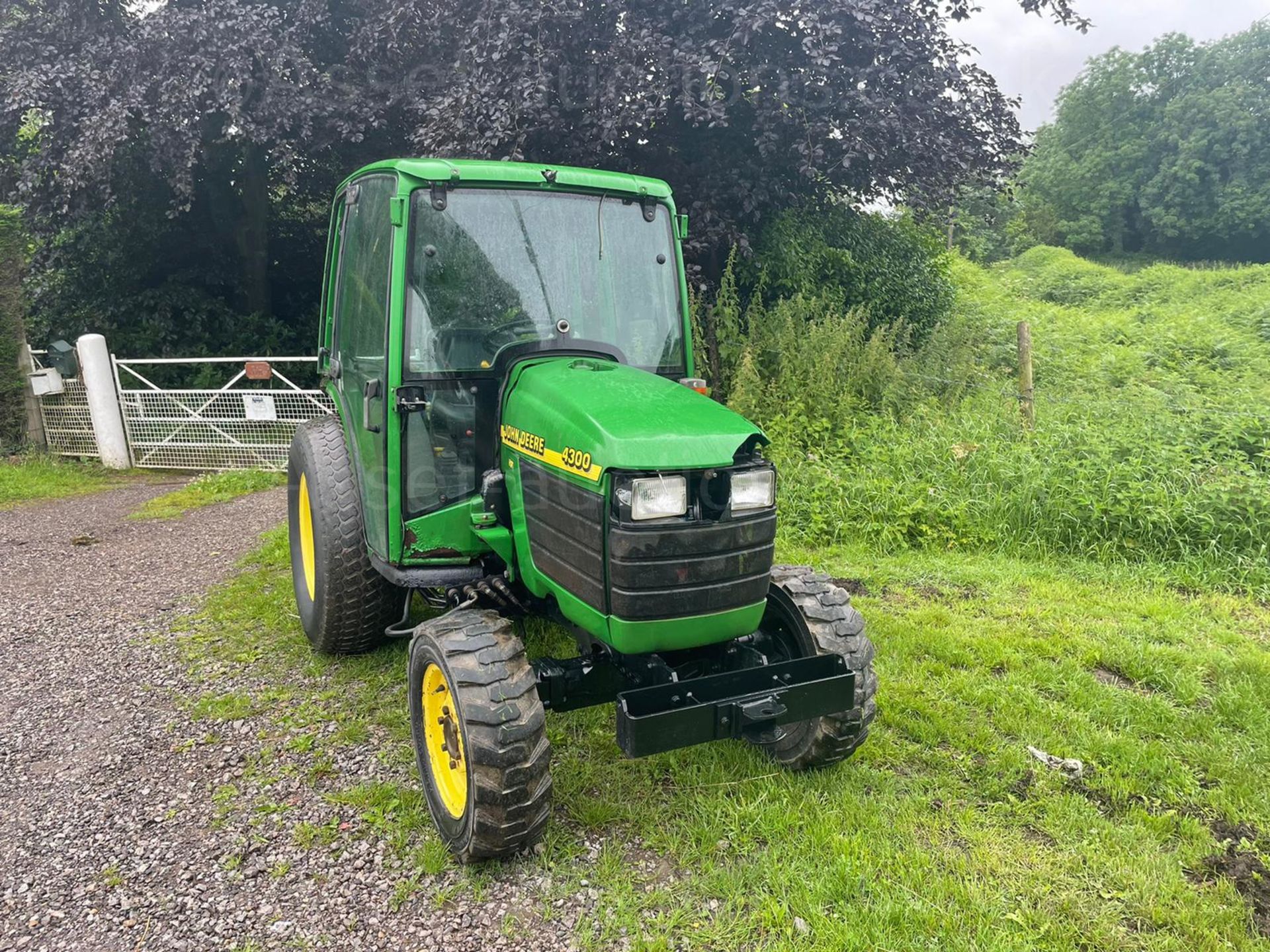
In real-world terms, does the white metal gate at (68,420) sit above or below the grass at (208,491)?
above

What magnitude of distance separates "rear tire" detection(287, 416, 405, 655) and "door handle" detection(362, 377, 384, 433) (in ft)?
1.63

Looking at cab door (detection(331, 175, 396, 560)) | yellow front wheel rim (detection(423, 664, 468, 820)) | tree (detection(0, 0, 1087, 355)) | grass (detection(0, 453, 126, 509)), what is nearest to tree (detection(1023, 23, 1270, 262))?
tree (detection(0, 0, 1087, 355))

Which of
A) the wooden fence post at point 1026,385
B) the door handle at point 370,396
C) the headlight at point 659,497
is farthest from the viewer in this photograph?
the wooden fence post at point 1026,385

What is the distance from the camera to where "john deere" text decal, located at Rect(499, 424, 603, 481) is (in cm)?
248

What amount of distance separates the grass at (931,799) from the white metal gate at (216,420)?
16.4 feet

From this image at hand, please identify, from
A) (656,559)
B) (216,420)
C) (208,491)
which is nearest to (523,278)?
(656,559)

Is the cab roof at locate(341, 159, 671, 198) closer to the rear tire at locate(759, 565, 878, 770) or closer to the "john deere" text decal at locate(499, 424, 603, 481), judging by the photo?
the "john deere" text decal at locate(499, 424, 603, 481)

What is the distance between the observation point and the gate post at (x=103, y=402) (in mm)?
9398

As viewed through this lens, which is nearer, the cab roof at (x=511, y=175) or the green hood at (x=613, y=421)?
the green hood at (x=613, y=421)

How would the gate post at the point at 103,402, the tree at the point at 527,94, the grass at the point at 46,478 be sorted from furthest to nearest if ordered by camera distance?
the gate post at the point at 103,402
the grass at the point at 46,478
the tree at the point at 527,94

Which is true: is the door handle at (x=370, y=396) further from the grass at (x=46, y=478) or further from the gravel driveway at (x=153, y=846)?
the grass at (x=46, y=478)

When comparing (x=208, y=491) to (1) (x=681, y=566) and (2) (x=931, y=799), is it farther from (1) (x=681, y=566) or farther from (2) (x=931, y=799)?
(2) (x=931, y=799)

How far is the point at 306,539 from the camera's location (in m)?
4.50

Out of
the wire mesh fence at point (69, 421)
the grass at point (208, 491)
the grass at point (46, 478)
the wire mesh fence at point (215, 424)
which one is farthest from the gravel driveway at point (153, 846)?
the wire mesh fence at point (69, 421)
